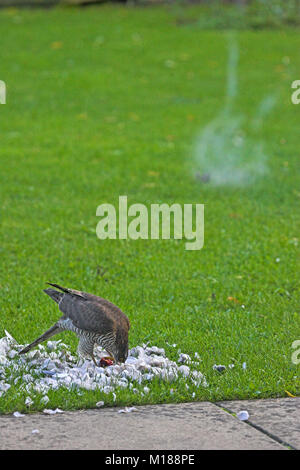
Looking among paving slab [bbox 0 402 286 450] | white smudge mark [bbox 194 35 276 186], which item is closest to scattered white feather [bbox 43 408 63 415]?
paving slab [bbox 0 402 286 450]

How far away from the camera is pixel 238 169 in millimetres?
9070

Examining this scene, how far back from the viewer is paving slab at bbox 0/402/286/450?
3.23 m

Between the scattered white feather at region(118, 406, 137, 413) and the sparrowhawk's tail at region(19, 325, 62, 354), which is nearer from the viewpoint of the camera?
the scattered white feather at region(118, 406, 137, 413)

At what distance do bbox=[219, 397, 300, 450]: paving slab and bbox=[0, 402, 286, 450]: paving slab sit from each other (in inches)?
2.7

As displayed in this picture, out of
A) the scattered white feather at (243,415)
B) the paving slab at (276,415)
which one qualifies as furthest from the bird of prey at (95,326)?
the scattered white feather at (243,415)

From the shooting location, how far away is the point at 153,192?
26.5 feet

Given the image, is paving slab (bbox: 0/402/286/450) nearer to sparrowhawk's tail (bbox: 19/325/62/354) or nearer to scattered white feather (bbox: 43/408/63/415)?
scattered white feather (bbox: 43/408/63/415)

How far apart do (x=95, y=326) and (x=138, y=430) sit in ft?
2.70

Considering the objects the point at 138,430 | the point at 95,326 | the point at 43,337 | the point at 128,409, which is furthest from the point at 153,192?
the point at 138,430

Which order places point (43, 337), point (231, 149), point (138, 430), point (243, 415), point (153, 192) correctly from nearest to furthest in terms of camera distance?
point (138, 430)
point (243, 415)
point (43, 337)
point (153, 192)
point (231, 149)

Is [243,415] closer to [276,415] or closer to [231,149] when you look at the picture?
[276,415]

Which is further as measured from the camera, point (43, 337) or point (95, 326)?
point (43, 337)

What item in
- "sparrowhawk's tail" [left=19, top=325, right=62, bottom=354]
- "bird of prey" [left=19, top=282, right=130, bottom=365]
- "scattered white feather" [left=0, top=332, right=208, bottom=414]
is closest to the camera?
"scattered white feather" [left=0, top=332, right=208, bottom=414]

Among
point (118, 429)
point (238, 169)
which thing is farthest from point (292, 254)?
point (118, 429)
